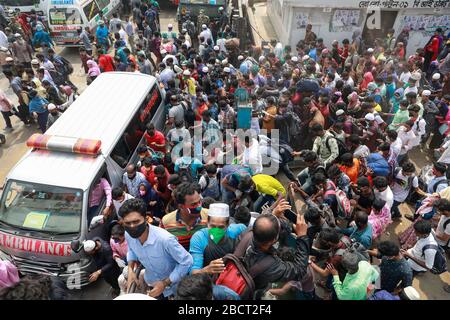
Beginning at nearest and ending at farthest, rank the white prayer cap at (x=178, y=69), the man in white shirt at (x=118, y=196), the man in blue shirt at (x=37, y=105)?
the man in white shirt at (x=118, y=196)
the man in blue shirt at (x=37, y=105)
the white prayer cap at (x=178, y=69)

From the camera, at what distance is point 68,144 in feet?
15.7

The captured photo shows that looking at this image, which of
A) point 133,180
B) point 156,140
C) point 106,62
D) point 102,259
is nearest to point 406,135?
point 156,140

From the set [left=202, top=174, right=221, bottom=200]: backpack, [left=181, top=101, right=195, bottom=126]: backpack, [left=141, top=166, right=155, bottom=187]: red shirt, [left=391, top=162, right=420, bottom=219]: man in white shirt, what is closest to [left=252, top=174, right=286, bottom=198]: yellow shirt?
[left=202, top=174, right=221, bottom=200]: backpack

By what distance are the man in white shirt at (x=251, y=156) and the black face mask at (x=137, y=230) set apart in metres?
2.69

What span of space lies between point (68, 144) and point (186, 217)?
7.81 feet

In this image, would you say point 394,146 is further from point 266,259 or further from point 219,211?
point 266,259

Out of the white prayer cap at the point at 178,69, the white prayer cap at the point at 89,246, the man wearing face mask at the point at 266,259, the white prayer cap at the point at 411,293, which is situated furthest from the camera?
the white prayer cap at the point at 178,69

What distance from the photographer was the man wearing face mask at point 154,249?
2.85 meters

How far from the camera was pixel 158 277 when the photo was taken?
10.5 ft

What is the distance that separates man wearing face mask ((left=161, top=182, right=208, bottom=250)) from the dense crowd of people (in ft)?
0.06

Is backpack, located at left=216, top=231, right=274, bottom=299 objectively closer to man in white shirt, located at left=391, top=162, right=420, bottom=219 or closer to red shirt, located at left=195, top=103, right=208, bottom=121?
man in white shirt, located at left=391, top=162, right=420, bottom=219

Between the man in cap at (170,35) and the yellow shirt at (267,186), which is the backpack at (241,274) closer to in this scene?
the yellow shirt at (267,186)

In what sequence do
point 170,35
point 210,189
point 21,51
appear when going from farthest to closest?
point 170,35 < point 21,51 < point 210,189

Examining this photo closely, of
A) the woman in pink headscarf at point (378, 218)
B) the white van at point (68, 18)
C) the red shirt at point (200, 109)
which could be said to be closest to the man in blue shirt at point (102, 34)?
the white van at point (68, 18)
